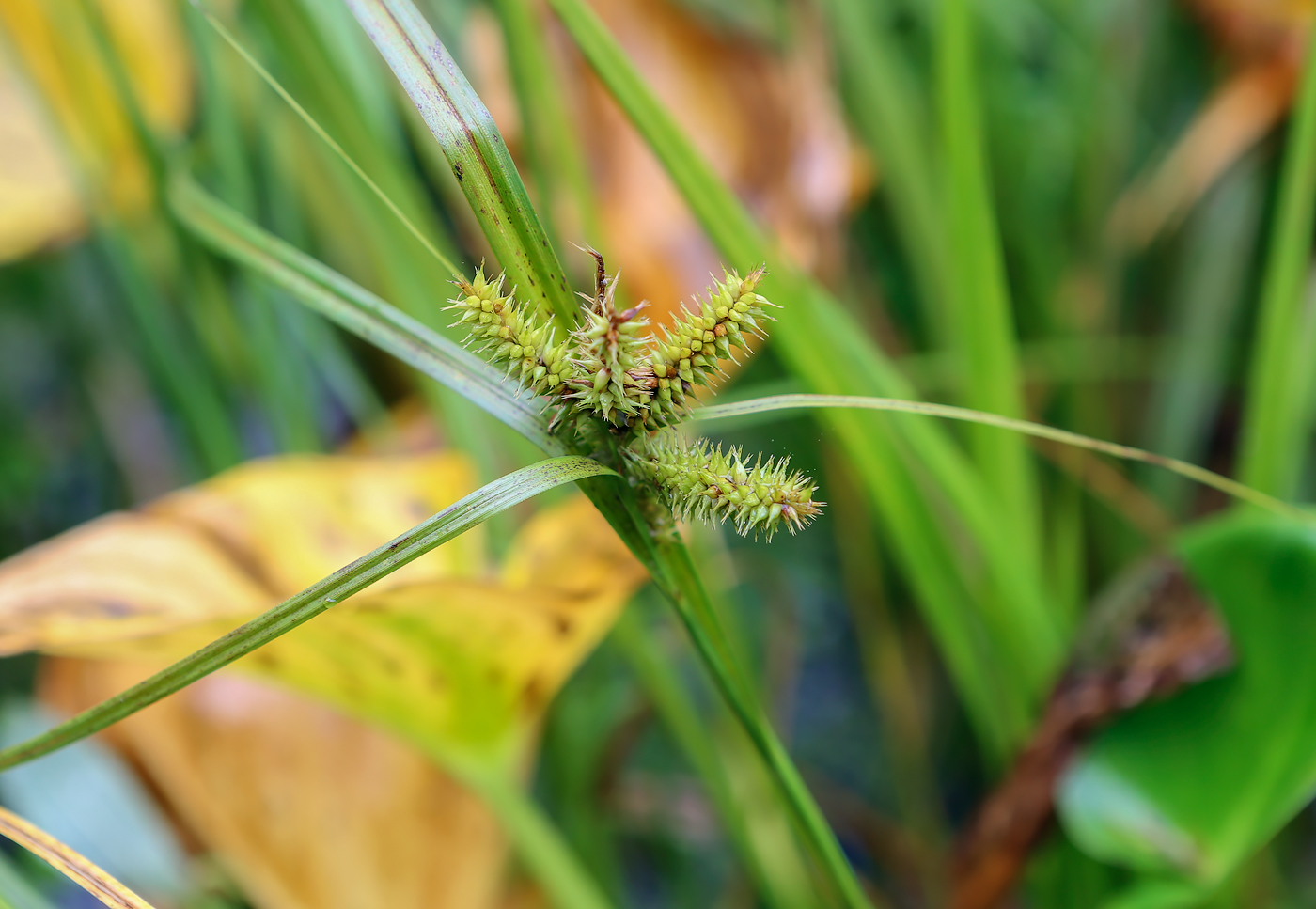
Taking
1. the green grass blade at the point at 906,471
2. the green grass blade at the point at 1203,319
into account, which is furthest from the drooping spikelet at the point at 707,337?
the green grass blade at the point at 1203,319

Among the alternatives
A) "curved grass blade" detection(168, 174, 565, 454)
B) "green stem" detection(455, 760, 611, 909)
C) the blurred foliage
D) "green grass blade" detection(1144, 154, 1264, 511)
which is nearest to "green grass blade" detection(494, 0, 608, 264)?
the blurred foliage

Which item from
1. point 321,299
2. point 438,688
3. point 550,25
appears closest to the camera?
point 321,299

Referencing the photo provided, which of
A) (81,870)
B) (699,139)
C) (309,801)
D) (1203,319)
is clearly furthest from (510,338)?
(1203,319)

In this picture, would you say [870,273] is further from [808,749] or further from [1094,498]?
[808,749]

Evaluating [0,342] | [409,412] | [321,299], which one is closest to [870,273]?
[409,412]

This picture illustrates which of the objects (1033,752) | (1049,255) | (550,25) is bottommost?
(1033,752)
